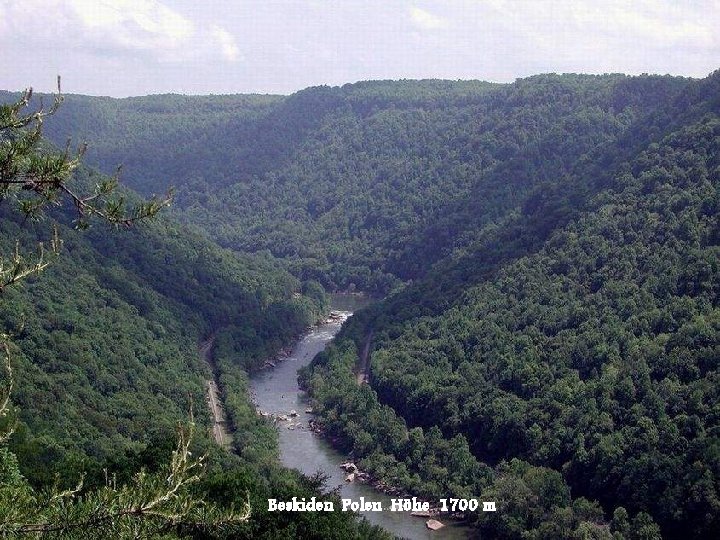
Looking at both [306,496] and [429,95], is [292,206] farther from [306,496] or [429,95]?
[306,496]

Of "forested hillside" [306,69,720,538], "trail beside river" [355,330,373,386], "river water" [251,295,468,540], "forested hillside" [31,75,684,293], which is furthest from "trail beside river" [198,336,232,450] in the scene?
"forested hillside" [31,75,684,293]

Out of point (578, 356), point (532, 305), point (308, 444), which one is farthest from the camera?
point (532, 305)

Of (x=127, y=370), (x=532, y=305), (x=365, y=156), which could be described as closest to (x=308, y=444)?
(x=127, y=370)

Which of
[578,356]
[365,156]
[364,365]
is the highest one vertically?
[365,156]

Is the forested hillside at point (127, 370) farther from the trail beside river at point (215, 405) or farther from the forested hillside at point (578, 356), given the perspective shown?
the forested hillside at point (578, 356)

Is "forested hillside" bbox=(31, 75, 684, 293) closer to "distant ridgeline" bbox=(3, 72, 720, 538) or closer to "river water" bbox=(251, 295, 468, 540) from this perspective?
"distant ridgeline" bbox=(3, 72, 720, 538)

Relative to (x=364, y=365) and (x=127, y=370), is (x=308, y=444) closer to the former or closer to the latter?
(x=127, y=370)

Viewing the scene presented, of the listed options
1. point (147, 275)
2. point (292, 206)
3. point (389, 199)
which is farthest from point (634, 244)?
point (292, 206)
